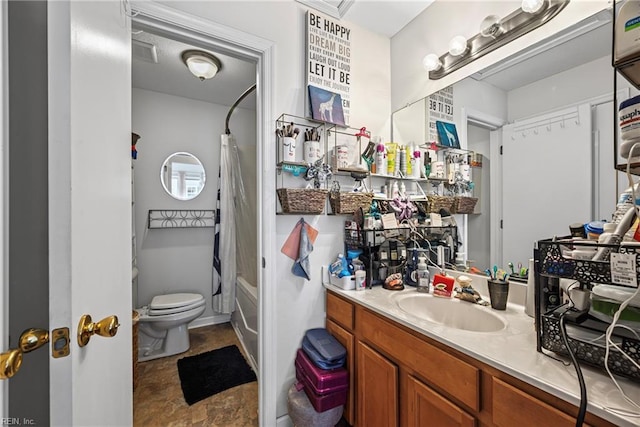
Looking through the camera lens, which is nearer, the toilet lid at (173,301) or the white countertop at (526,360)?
the white countertop at (526,360)

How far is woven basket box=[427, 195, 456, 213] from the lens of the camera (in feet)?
5.28

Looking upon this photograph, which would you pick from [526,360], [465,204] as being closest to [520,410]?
[526,360]

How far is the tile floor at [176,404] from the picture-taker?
156 cm

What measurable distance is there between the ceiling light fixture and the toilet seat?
1.95m

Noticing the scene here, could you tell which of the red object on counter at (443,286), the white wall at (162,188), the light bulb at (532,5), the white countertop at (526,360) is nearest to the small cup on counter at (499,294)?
the white countertop at (526,360)

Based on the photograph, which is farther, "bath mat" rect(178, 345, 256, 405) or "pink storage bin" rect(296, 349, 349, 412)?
"bath mat" rect(178, 345, 256, 405)

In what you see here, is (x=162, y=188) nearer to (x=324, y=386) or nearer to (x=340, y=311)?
(x=340, y=311)

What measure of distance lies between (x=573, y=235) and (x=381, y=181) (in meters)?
1.01

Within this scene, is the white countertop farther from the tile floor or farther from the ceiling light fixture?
the ceiling light fixture

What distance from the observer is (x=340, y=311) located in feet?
4.83

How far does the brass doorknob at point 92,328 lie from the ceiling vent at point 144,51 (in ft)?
6.68

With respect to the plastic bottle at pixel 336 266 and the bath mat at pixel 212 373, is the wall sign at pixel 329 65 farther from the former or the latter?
the bath mat at pixel 212 373

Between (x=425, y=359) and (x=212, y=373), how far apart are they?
1.75 metres

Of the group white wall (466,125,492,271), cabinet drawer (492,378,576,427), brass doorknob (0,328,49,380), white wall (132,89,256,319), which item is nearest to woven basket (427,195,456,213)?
white wall (466,125,492,271)
